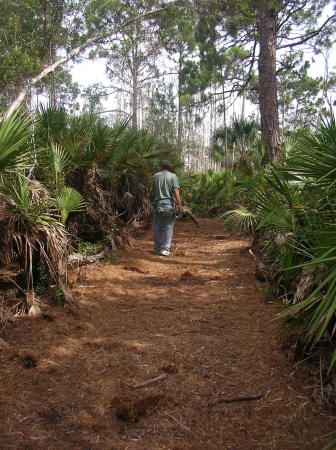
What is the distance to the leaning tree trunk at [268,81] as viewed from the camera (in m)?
8.62

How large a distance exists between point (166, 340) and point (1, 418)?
1635 millimetres

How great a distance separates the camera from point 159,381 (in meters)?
3.00

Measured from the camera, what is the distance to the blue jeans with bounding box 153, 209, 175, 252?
25.0ft

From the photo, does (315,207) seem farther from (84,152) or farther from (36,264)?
(84,152)

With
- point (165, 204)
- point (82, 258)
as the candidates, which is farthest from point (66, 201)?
point (165, 204)

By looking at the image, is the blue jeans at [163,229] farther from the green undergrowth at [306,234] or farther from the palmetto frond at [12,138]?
the palmetto frond at [12,138]

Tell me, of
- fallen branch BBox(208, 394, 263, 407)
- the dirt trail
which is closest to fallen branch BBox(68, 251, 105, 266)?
the dirt trail

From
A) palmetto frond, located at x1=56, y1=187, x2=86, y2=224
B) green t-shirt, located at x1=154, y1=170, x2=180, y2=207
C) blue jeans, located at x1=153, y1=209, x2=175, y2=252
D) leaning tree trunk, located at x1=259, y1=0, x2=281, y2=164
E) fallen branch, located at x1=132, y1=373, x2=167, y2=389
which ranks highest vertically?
leaning tree trunk, located at x1=259, y1=0, x2=281, y2=164

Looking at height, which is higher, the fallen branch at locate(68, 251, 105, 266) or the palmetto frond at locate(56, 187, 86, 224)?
the palmetto frond at locate(56, 187, 86, 224)

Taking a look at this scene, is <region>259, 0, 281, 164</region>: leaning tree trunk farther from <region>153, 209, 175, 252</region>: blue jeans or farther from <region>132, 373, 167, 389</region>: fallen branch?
<region>132, 373, 167, 389</region>: fallen branch

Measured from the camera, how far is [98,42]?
1636 cm

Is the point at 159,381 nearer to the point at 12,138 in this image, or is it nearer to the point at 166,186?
the point at 12,138

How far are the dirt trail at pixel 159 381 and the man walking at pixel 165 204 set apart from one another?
257 cm

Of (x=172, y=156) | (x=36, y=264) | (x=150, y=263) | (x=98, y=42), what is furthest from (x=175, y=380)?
(x=98, y=42)
